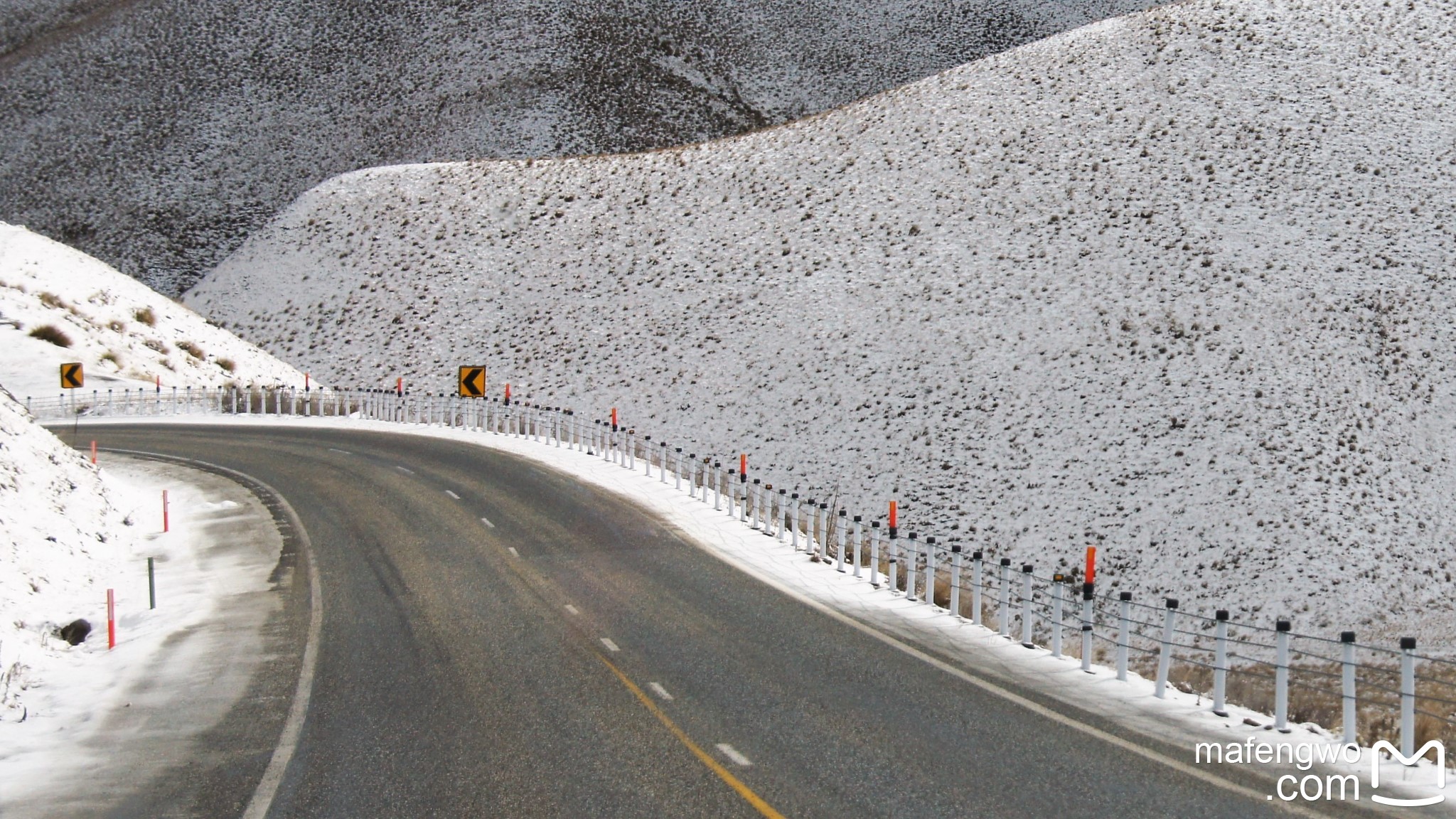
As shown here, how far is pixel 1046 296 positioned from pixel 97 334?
38120 mm

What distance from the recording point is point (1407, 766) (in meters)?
8.57

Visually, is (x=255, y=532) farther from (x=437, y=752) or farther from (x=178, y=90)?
(x=178, y=90)

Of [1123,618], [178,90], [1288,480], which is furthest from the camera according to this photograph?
[178,90]

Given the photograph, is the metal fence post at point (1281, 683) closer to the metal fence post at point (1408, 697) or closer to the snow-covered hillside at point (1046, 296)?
the metal fence post at point (1408, 697)

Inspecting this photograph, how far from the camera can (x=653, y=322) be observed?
161 feet

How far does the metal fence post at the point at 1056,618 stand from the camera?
1230 centimetres

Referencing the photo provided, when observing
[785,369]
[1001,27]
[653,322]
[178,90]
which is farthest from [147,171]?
[1001,27]

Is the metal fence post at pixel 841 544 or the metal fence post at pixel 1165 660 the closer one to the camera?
the metal fence post at pixel 1165 660

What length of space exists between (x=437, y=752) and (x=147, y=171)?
81931 millimetres

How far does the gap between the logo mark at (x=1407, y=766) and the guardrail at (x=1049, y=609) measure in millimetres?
154

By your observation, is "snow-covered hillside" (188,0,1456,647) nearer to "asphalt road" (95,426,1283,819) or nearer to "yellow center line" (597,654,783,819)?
"asphalt road" (95,426,1283,819)

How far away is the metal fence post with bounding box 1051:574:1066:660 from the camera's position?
40.3 ft

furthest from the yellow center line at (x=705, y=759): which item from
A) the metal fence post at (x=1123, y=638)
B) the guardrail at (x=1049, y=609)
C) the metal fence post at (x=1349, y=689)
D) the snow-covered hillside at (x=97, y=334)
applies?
the snow-covered hillside at (x=97, y=334)

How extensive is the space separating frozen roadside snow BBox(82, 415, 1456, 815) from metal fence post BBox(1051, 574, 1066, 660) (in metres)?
0.12
